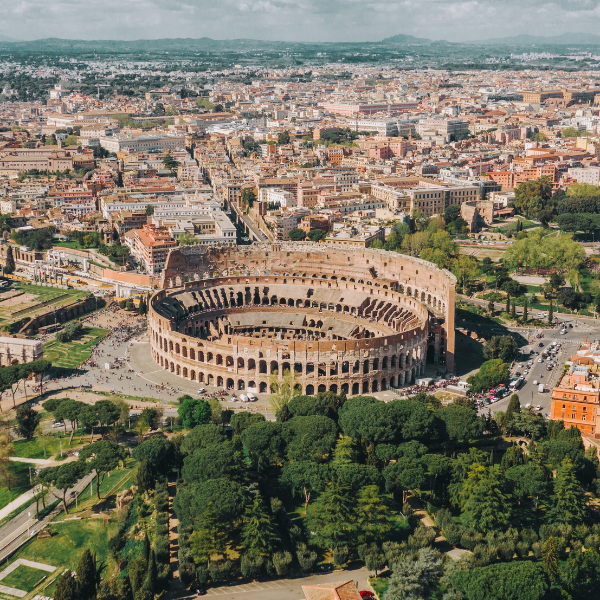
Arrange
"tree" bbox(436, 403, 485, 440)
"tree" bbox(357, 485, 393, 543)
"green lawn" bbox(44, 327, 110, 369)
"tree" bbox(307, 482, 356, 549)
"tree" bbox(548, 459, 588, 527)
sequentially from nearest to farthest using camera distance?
1. "tree" bbox(307, 482, 356, 549)
2. "tree" bbox(357, 485, 393, 543)
3. "tree" bbox(548, 459, 588, 527)
4. "tree" bbox(436, 403, 485, 440)
5. "green lawn" bbox(44, 327, 110, 369)

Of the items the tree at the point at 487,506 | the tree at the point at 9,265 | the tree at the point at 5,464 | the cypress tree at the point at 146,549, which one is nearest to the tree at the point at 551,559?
the tree at the point at 487,506

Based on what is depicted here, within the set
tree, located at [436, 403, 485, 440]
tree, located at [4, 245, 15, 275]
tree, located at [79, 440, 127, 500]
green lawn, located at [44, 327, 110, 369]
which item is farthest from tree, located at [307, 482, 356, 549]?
tree, located at [4, 245, 15, 275]

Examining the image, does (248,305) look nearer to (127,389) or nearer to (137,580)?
(127,389)

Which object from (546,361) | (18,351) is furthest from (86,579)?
(546,361)

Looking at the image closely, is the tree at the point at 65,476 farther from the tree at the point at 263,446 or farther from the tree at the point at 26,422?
the tree at the point at 263,446

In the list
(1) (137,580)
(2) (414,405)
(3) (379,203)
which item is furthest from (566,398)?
(3) (379,203)

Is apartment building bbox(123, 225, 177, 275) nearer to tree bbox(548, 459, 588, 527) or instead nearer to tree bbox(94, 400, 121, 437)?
tree bbox(94, 400, 121, 437)
